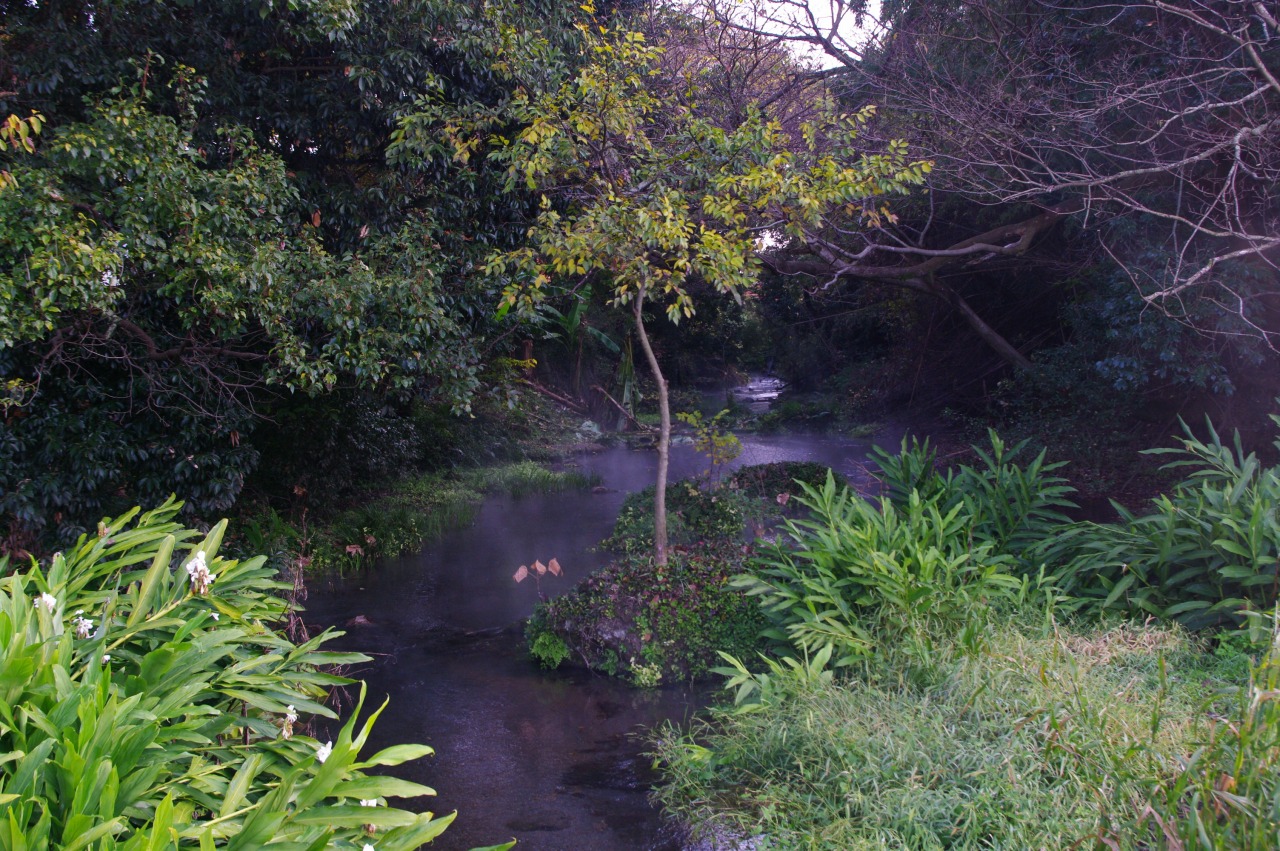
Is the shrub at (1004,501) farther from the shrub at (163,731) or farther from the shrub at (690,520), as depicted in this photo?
the shrub at (163,731)

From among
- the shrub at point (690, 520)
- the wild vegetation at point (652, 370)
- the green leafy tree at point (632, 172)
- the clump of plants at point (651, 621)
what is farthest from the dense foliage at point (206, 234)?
the shrub at point (690, 520)

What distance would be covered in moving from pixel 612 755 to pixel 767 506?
399 cm

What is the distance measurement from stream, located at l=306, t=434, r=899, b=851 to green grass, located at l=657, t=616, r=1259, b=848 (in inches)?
17.7

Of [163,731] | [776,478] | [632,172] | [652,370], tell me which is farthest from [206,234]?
[776,478]

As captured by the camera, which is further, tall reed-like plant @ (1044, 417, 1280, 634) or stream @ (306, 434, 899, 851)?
tall reed-like plant @ (1044, 417, 1280, 634)

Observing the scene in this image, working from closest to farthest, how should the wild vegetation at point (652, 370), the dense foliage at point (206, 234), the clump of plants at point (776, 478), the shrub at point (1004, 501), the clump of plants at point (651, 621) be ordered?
the wild vegetation at point (652, 370)
the dense foliage at point (206, 234)
the clump of plants at point (651, 621)
the shrub at point (1004, 501)
the clump of plants at point (776, 478)

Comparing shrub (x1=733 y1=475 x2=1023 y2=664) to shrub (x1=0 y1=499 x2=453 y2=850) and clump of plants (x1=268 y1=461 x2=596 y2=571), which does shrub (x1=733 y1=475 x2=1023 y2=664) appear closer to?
shrub (x1=0 y1=499 x2=453 y2=850)

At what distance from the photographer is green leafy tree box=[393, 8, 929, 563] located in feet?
21.6

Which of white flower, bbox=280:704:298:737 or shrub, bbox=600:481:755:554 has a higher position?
white flower, bbox=280:704:298:737

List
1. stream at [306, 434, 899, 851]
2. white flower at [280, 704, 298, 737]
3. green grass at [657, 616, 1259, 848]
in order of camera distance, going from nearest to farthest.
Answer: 1. white flower at [280, 704, 298, 737]
2. green grass at [657, 616, 1259, 848]
3. stream at [306, 434, 899, 851]

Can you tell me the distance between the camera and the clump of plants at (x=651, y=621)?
653cm

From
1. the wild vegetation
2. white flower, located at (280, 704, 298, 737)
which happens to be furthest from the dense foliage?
white flower, located at (280, 704, 298, 737)

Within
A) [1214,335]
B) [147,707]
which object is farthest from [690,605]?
[1214,335]

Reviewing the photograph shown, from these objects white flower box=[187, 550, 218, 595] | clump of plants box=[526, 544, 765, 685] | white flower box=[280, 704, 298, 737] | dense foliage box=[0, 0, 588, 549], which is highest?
dense foliage box=[0, 0, 588, 549]
